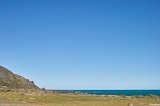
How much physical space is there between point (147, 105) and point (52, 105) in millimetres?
23078

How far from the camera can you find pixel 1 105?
63.4 metres

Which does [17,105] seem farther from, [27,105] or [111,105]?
[111,105]

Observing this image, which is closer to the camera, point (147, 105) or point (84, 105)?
point (84, 105)

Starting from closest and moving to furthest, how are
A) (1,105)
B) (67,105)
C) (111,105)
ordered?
(1,105)
(67,105)
(111,105)

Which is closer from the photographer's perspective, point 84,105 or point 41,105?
point 41,105

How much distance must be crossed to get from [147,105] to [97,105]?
12.3 metres

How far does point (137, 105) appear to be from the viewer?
75.3m

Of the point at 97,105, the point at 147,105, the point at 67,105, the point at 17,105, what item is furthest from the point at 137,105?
the point at 17,105

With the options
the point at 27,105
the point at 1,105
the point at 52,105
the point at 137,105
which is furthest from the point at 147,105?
the point at 1,105

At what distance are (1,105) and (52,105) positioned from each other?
10.1m

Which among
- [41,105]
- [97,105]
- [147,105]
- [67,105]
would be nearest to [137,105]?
[147,105]

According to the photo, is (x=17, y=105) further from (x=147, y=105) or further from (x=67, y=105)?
(x=147, y=105)

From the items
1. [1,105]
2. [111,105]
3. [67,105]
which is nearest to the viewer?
[1,105]

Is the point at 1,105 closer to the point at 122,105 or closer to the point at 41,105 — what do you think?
the point at 41,105
